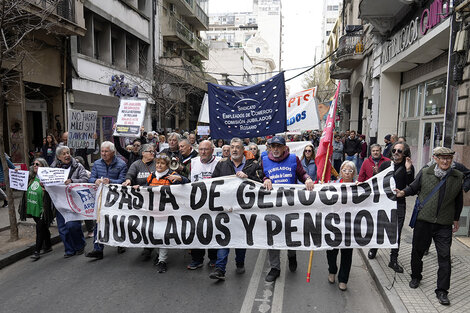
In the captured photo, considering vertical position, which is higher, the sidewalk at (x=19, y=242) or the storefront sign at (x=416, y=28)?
the storefront sign at (x=416, y=28)

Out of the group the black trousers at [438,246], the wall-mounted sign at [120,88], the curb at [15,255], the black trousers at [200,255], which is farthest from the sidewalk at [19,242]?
the wall-mounted sign at [120,88]

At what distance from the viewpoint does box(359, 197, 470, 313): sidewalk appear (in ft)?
12.5

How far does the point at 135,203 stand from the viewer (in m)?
4.89

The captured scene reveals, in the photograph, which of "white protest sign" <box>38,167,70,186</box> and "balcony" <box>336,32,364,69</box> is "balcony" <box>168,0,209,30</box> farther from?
"white protest sign" <box>38,167,70,186</box>

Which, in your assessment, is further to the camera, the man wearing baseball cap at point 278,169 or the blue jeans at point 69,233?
the blue jeans at point 69,233

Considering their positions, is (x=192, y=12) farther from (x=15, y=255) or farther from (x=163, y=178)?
(x=15, y=255)

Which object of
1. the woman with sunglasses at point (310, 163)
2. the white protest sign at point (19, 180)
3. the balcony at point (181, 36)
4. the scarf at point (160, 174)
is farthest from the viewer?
the balcony at point (181, 36)

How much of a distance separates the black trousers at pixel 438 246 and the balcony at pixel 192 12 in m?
24.7

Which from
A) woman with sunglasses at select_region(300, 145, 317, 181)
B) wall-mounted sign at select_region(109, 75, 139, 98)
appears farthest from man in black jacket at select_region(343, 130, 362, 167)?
wall-mounted sign at select_region(109, 75, 139, 98)

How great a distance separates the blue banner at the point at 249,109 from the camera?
610cm

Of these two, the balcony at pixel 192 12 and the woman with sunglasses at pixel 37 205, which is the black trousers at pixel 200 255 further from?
the balcony at pixel 192 12

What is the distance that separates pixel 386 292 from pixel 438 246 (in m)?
0.82

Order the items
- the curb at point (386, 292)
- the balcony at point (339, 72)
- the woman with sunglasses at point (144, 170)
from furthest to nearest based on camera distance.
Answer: the balcony at point (339, 72) → the woman with sunglasses at point (144, 170) → the curb at point (386, 292)

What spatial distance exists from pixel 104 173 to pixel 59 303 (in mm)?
2121
